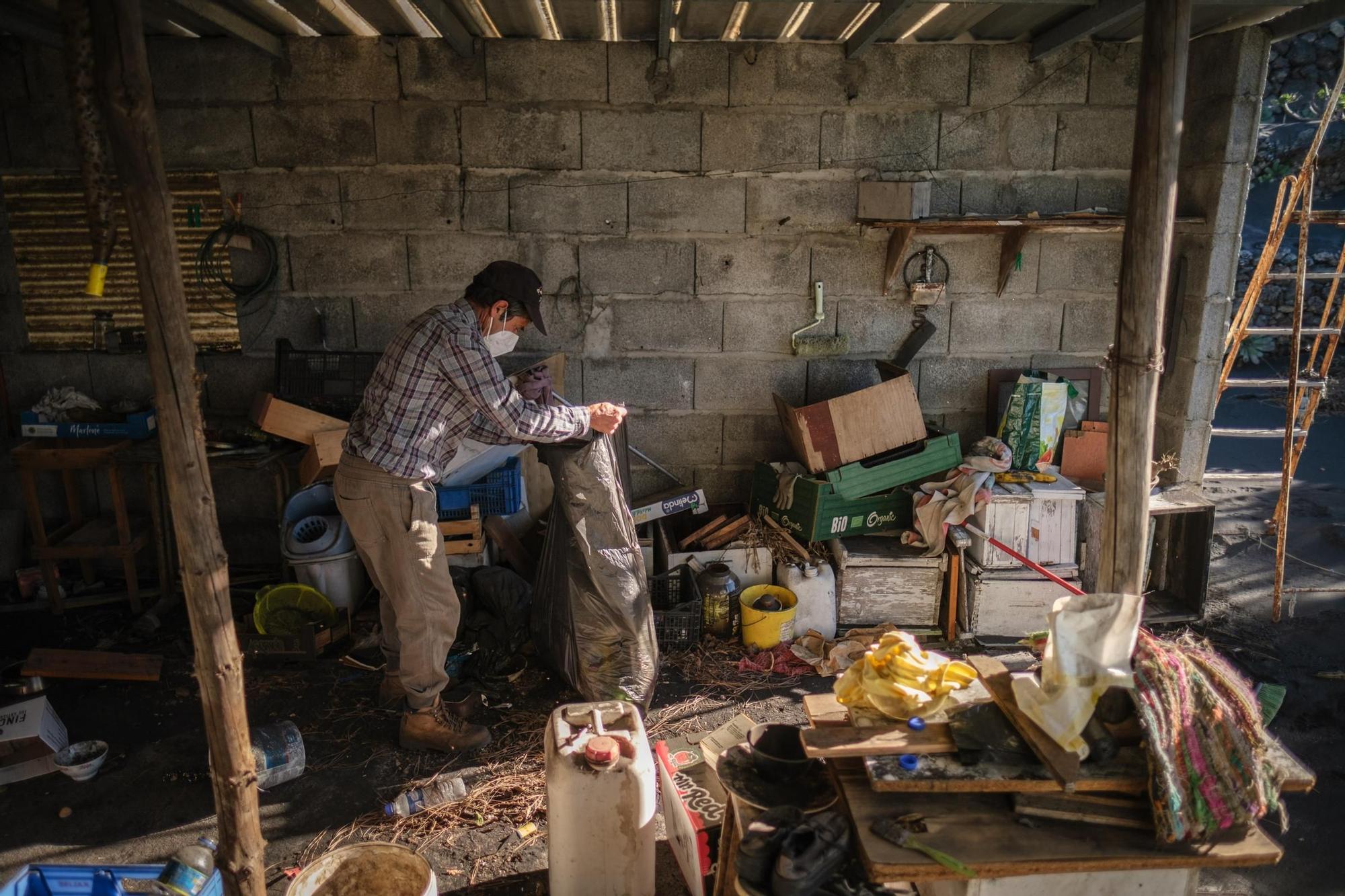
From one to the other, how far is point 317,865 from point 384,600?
1.64 meters

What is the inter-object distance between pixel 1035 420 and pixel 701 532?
2128 millimetres

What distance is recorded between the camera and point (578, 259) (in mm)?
5449

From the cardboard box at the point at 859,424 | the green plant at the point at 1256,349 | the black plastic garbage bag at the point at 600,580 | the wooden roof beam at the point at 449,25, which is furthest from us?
the green plant at the point at 1256,349

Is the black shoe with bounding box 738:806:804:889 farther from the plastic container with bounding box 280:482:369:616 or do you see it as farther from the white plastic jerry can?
the plastic container with bounding box 280:482:369:616

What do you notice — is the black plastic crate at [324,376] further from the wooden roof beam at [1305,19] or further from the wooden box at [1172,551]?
the wooden roof beam at [1305,19]

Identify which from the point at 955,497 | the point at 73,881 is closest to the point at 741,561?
the point at 955,497

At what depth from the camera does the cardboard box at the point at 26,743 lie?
3.81 metres

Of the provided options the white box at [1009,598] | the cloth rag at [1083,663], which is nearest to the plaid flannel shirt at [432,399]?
the cloth rag at [1083,663]

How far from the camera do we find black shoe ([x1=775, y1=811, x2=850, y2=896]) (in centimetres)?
229

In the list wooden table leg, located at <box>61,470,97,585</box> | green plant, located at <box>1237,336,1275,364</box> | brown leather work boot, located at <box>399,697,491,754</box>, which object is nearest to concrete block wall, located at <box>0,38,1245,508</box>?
wooden table leg, located at <box>61,470,97,585</box>

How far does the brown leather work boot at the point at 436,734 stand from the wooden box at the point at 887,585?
2218 millimetres

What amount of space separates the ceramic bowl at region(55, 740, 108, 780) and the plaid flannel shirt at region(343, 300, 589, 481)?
1.80 metres

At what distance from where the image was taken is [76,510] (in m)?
5.75

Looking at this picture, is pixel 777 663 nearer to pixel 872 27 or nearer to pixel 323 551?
pixel 323 551
